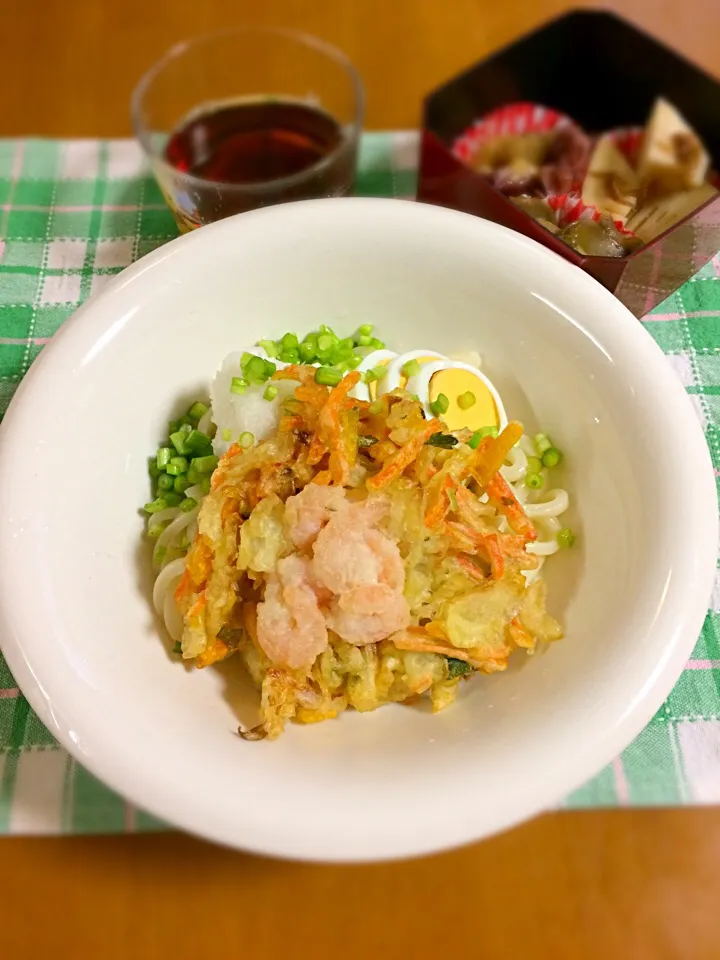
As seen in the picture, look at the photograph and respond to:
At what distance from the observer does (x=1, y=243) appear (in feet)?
4.44

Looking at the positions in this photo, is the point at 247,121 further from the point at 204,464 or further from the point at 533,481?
the point at 533,481

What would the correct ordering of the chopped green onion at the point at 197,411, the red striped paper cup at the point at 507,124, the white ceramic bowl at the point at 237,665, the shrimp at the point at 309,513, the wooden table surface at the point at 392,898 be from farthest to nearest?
the red striped paper cup at the point at 507,124, the chopped green onion at the point at 197,411, the wooden table surface at the point at 392,898, the shrimp at the point at 309,513, the white ceramic bowl at the point at 237,665

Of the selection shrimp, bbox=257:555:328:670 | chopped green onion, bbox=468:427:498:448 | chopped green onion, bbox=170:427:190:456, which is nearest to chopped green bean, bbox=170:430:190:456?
chopped green onion, bbox=170:427:190:456

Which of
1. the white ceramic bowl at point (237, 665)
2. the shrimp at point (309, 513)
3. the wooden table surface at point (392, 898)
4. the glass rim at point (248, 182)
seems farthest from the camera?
the glass rim at point (248, 182)

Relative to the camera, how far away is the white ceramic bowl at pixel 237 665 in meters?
0.72

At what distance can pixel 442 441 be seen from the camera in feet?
3.03

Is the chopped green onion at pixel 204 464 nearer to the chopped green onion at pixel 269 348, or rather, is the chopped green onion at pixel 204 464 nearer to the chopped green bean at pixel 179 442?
the chopped green bean at pixel 179 442

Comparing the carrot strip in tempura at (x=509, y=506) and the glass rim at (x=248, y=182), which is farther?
the glass rim at (x=248, y=182)

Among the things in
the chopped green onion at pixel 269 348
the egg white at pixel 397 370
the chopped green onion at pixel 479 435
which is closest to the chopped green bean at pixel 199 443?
the chopped green onion at pixel 269 348

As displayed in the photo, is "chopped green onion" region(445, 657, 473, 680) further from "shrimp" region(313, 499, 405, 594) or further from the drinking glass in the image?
the drinking glass

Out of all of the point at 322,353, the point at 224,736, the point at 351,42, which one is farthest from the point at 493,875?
the point at 351,42

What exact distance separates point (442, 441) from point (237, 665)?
389mm

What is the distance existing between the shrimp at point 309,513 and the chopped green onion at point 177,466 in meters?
0.23

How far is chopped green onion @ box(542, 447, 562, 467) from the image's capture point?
1.02 meters
